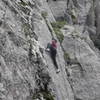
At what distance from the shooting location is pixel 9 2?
14844 millimetres

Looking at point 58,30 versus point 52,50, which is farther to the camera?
point 58,30

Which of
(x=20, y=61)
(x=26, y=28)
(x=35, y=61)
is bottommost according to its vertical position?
(x=35, y=61)

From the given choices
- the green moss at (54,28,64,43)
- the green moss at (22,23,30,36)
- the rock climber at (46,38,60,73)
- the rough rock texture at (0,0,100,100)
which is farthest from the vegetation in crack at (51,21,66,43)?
the green moss at (22,23,30,36)

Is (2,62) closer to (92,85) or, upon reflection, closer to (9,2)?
(9,2)

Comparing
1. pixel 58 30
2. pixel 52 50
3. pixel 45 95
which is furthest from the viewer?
pixel 58 30

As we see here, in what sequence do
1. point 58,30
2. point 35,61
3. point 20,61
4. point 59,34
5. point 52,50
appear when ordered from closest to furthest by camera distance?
1. point 20,61
2. point 35,61
3. point 52,50
4. point 59,34
5. point 58,30

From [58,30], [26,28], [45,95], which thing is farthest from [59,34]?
[45,95]

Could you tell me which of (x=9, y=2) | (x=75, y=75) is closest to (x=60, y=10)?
(x=75, y=75)

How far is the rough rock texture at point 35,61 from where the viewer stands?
12297 millimetres

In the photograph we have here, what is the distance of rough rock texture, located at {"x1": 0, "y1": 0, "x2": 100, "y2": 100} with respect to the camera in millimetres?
12297

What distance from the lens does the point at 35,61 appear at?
14.2 m

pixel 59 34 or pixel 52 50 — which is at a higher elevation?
pixel 52 50

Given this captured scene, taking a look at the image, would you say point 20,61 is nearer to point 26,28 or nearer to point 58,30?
point 26,28

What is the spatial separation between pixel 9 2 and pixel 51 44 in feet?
14.6
